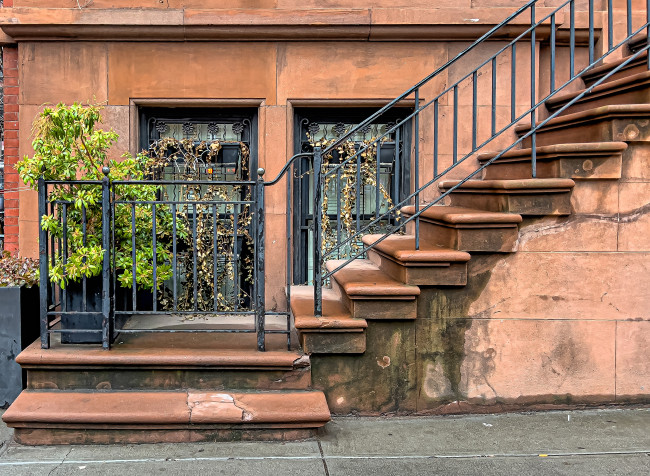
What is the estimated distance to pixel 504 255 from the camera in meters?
4.43

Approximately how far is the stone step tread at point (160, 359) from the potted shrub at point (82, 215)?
0.23m

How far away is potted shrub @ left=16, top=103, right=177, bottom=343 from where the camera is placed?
4.34m

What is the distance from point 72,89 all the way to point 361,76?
282 centimetres

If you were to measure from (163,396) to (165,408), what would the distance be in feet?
0.49

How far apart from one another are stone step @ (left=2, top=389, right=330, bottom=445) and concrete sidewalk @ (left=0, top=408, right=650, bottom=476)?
0.23 ft

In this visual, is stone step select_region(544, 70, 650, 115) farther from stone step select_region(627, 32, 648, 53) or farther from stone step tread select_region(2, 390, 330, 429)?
stone step tread select_region(2, 390, 330, 429)

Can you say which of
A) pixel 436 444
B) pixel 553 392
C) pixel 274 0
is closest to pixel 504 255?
pixel 553 392

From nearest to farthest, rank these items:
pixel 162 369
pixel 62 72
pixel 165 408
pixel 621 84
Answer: pixel 165 408 < pixel 162 369 < pixel 621 84 < pixel 62 72

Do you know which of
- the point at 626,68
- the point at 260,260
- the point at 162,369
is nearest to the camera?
the point at 162,369

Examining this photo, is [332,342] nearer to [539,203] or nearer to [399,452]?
[399,452]

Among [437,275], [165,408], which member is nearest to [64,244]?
[165,408]

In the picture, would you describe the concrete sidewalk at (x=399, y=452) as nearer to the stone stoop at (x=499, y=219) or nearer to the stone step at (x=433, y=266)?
the stone stoop at (x=499, y=219)

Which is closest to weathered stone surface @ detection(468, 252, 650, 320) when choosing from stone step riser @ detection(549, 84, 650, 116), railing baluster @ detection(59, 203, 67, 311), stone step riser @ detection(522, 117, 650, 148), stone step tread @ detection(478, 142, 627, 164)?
stone step tread @ detection(478, 142, 627, 164)

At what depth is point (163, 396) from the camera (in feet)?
13.6
